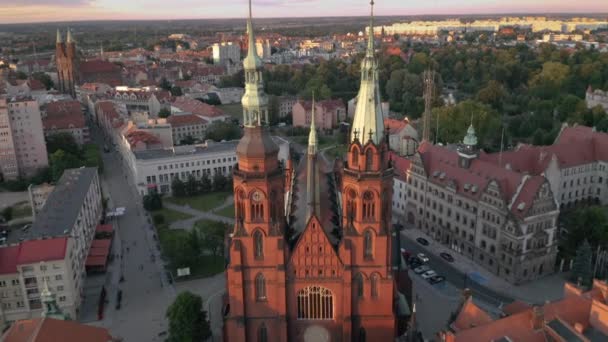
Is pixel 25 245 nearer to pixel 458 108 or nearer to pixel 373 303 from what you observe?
pixel 373 303

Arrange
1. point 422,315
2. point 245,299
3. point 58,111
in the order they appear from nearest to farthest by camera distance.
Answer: point 245,299 < point 422,315 < point 58,111

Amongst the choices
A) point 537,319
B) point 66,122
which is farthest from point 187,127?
point 537,319

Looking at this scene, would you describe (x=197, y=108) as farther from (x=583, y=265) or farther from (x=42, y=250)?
(x=583, y=265)

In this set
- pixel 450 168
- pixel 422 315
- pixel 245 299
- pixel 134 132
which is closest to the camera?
pixel 245 299

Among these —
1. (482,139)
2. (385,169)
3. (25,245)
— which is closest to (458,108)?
(482,139)

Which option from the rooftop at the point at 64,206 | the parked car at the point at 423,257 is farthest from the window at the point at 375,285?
the rooftop at the point at 64,206

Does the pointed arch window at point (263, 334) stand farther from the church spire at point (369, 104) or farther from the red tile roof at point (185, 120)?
the red tile roof at point (185, 120)
